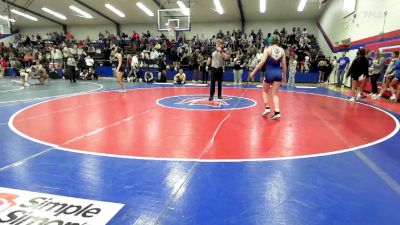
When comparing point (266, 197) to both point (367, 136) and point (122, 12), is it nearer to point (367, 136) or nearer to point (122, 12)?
point (367, 136)

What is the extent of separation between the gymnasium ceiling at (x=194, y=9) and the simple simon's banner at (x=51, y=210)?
77.7ft

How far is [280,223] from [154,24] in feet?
102

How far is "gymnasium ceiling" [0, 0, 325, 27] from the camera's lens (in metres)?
24.5

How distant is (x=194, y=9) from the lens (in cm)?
2641

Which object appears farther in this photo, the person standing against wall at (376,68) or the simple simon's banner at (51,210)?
the person standing against wall at (376,68)

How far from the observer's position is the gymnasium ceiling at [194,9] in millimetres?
24547

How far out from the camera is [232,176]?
345cm

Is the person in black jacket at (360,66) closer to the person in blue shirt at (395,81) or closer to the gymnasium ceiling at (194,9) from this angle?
the person in blue shirt at (395,81)

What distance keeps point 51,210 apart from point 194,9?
2597 cm

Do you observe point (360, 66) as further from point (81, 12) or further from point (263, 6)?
point (81, 12)

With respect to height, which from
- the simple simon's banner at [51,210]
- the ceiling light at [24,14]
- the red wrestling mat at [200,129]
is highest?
the ceiling light at [24,14]

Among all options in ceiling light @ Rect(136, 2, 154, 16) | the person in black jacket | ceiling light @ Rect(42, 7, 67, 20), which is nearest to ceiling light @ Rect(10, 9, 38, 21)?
ceiling light @ Rect(42, 7, 67, 20)

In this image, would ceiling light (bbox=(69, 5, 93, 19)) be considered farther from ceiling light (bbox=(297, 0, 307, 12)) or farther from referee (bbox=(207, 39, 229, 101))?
referee (bbox=(207, 39, 229, 101))

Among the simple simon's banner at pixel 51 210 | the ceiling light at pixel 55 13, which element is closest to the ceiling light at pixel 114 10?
the ceiling light at pixel 55 13
